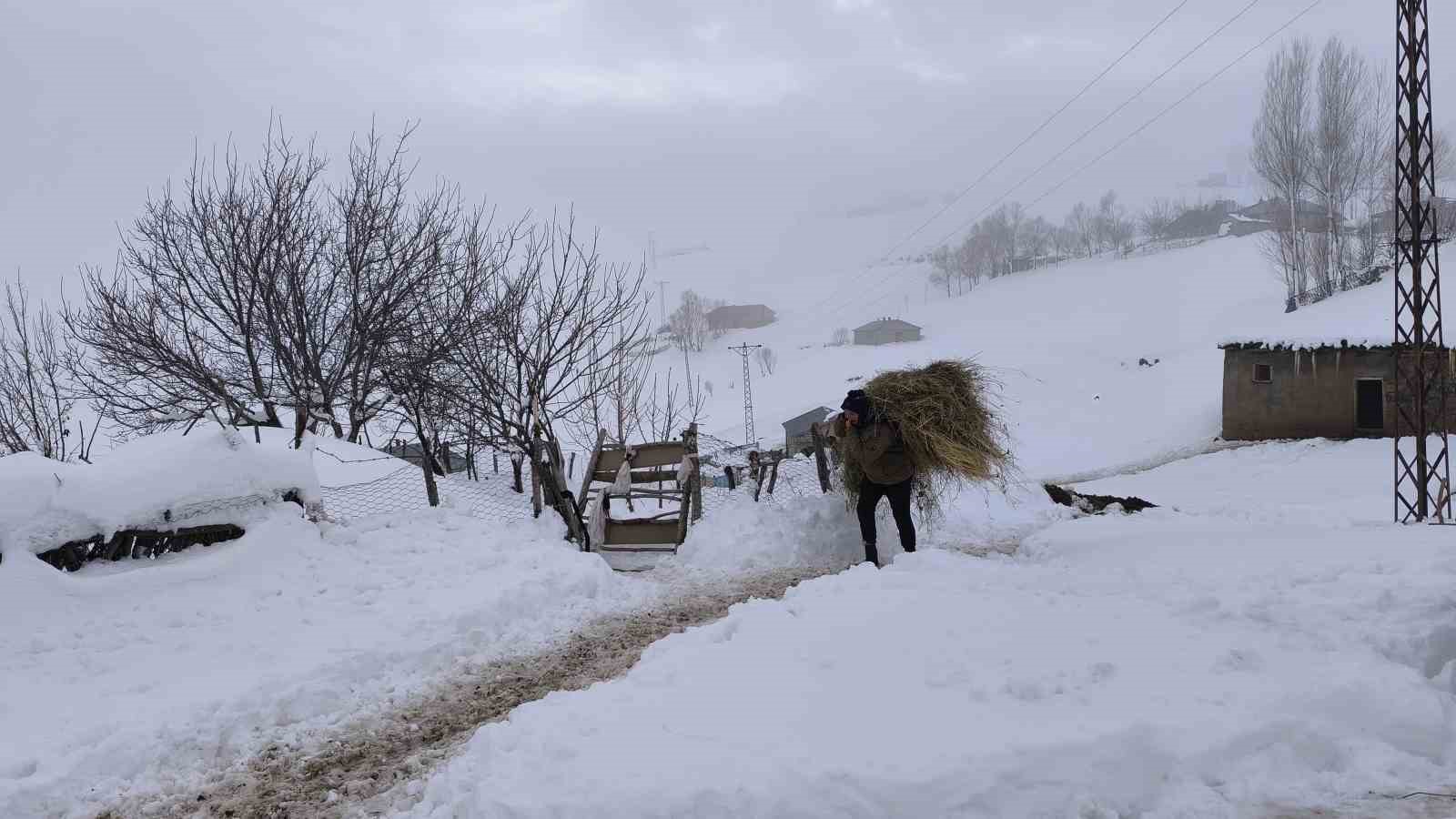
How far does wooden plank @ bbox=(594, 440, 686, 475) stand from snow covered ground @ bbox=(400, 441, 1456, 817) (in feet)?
14.2

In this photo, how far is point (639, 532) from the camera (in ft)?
31.8

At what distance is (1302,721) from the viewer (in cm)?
344

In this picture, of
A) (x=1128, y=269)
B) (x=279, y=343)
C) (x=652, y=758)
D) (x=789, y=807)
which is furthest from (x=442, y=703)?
(x=1128, y=269)

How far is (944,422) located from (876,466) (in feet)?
2.49

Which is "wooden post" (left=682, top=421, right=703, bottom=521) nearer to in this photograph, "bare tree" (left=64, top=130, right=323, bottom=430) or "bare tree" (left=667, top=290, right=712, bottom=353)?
"bare tree" (left=64, top=130, right=323, bottom=430)

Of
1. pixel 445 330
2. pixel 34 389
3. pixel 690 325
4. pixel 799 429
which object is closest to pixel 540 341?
pixel 445 330

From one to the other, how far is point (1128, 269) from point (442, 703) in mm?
87521

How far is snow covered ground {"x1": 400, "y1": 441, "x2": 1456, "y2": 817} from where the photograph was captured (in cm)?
316

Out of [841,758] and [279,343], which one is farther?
[279,343]

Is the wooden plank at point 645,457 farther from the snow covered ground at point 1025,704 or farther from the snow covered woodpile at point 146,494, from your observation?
the snow covered ground at point 1025,704

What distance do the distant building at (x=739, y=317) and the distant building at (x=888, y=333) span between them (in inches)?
781

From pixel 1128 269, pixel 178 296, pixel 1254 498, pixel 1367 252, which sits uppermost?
pixel 1128 269

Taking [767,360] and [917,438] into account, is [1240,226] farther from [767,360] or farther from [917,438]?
[917,438]

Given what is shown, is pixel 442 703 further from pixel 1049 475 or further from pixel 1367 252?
pixel 1367 252
